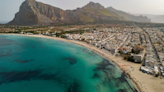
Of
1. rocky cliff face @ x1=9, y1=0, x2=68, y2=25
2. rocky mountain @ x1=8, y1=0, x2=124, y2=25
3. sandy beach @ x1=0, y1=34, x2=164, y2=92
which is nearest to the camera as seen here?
sandy beach @ x1=0, y1=34, x2=164, y2=92

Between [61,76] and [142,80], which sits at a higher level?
[61,76]

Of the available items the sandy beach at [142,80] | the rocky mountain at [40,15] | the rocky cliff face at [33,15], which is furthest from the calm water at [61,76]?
the rocky mountain at [40,15]

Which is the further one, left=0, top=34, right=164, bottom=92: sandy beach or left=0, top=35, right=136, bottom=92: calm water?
left=0, top=34, right=164, bottom=92: sandy beach

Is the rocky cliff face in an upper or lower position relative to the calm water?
upper

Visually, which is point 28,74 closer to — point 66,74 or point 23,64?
point 23,64

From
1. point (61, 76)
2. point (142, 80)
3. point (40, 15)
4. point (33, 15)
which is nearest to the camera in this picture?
point (142, 80)

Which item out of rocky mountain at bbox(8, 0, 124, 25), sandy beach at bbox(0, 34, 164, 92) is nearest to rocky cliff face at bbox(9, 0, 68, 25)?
rocky mountain at bbox(8, 0, 124, 25)

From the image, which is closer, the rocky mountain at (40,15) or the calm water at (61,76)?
the calm water at (61,76)

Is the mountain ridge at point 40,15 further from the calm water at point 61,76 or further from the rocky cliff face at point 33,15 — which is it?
the calm water at point 61,76

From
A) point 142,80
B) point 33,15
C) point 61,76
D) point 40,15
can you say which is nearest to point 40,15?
point 40,15

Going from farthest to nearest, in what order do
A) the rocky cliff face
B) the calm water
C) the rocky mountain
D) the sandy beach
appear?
the rocky mountain, the rocky cliff face, the sandy beach, the calm water

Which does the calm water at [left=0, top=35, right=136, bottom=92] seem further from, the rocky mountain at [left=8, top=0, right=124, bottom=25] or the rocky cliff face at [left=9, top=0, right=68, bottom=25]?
the rocky mountain at [left=8, top=0, right=124, bottom=25]

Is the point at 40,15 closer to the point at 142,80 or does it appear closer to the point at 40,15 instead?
the point at 40,15
